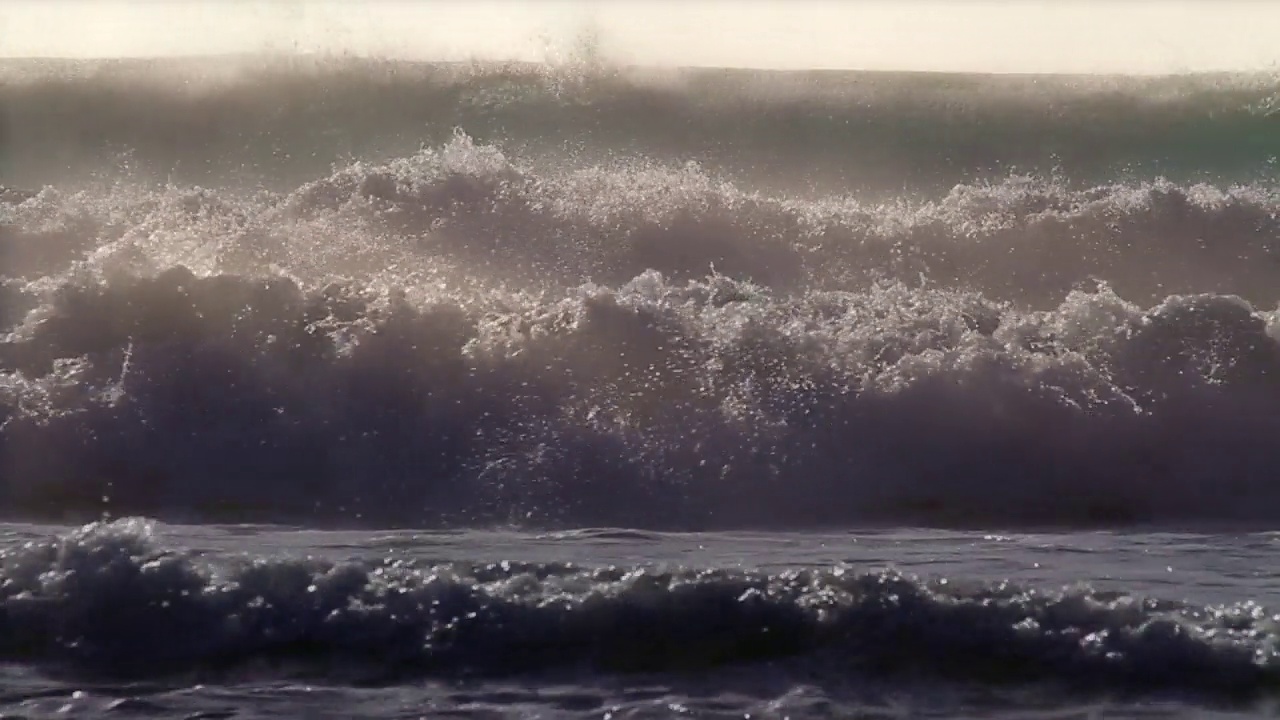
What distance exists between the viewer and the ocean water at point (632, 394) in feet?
13.7

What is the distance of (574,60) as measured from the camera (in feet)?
40.0

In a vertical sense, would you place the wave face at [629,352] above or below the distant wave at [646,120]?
below

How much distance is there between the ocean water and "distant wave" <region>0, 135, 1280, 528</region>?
0.02 meters

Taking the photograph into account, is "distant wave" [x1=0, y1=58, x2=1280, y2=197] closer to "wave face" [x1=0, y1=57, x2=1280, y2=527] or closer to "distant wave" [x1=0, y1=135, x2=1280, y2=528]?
"wave face" [x1=0, y1=57, x2=1280, y2=527]

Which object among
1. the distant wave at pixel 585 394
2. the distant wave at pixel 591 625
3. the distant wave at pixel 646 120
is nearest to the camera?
the distant wave at pixel 591 625

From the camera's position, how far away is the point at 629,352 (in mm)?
6848

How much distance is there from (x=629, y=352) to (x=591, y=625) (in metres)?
2.68

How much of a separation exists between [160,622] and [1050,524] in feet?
11.0

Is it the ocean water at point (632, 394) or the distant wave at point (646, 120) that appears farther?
the distant wave at point (646, 120)

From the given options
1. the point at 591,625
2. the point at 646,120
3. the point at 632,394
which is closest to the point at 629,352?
the point at 632,394

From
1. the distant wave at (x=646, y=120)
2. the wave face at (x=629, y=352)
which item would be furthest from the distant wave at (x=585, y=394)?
the distant wave at (x=646, y=120)

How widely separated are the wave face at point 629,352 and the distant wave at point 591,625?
1294 millimetres

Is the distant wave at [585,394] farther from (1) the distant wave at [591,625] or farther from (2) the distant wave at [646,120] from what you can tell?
(2) the distant wave at [646,120]

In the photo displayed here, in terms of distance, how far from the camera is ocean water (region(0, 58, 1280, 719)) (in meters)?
4.16
